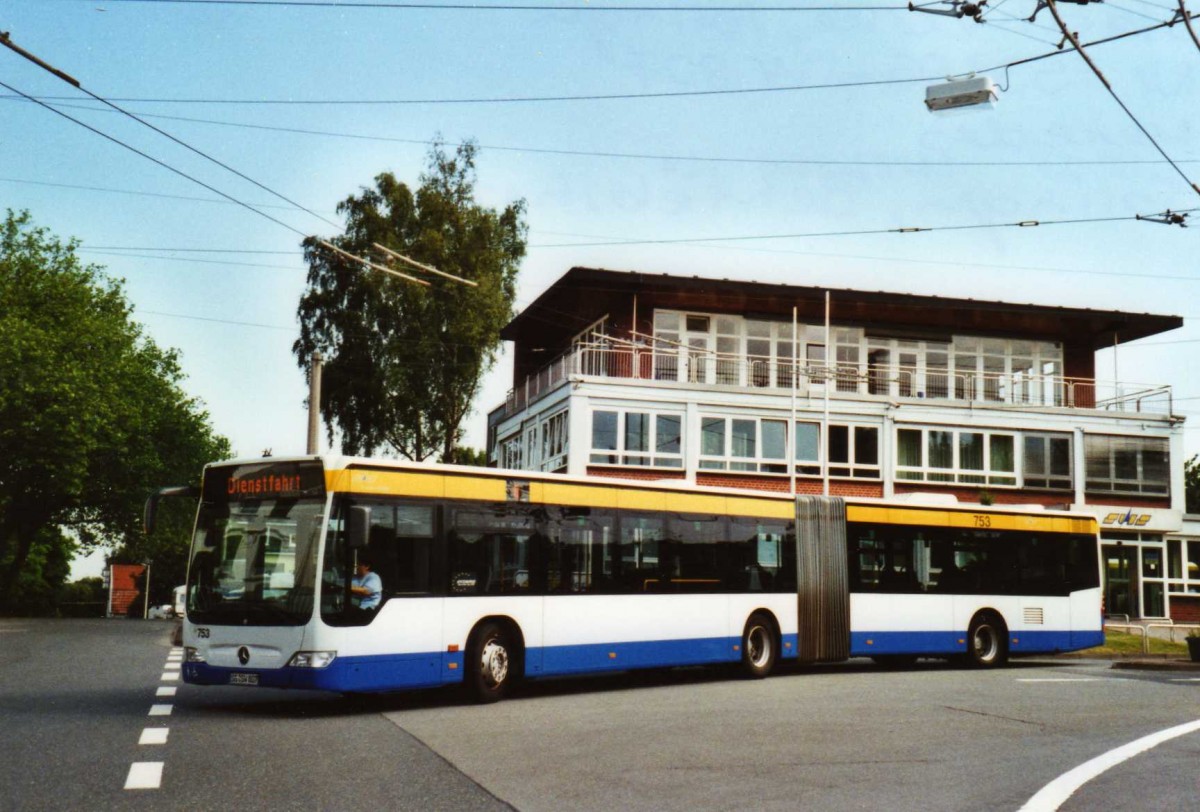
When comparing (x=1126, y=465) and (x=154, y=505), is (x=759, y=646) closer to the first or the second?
(x=154, y=505)

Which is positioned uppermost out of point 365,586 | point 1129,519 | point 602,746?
point 1129,519

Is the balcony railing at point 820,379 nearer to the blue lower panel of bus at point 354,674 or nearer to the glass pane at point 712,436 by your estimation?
the glass pane at point 712,436

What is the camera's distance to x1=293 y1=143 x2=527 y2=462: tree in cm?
5006

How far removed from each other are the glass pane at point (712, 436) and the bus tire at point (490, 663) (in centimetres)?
2441

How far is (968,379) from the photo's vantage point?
45.6 meters

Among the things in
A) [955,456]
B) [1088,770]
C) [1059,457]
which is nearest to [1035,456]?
[1059,457]

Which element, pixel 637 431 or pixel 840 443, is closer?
pixel 637 431

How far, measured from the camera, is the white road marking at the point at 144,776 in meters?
9.13

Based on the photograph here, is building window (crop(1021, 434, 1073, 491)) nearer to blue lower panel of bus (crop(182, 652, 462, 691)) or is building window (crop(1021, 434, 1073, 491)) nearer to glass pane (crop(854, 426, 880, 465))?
glass pane (crop(854, 426, 880, 465))

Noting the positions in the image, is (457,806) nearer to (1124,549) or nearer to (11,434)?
(1124,549)

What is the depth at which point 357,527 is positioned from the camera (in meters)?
14.4

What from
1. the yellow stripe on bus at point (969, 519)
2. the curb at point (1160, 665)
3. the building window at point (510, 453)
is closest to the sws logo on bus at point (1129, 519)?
the curb at point (1160, 665)

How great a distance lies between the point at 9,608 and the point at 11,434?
1735 cm

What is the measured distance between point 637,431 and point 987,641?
16995 mm
